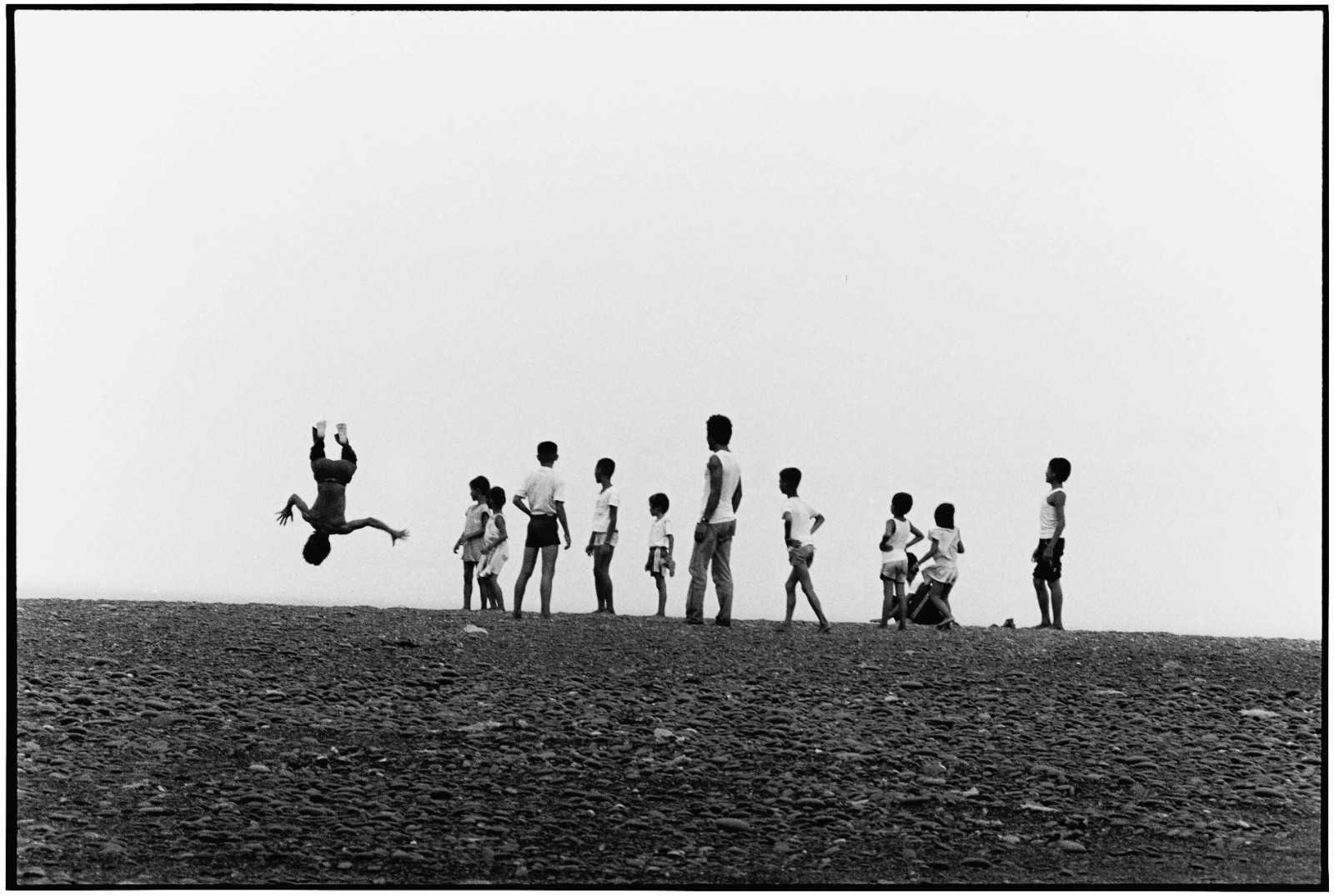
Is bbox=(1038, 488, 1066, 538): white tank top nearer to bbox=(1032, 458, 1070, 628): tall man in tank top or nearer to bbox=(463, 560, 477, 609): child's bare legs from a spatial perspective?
bbox=(1032, 458, 1070, 628): tall man in tank top

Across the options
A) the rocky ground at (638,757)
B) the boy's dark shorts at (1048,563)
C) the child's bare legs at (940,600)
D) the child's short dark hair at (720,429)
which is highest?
the child's short dark hair at (720,429)

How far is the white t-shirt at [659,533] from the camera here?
47.5 ft

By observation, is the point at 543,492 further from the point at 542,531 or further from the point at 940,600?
the point at 940,600

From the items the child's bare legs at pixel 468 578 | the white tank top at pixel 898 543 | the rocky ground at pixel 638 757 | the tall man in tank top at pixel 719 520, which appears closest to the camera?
the rocky ground at pixel 638 757

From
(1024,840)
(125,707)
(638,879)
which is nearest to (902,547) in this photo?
(1024,840)

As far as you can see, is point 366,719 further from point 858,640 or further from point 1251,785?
point 1251,785

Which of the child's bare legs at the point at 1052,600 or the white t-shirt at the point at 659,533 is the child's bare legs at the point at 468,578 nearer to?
the white t-shirt at the point at 659,533

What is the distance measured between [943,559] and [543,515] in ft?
12.9

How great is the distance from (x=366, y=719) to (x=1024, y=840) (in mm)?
4501

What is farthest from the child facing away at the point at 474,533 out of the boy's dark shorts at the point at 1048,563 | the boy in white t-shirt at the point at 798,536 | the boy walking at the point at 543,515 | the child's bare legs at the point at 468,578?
the boy's dark shorts at the point at 1048,563

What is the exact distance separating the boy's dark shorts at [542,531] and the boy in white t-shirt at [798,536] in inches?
82.0

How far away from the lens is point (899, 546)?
43.4 feet

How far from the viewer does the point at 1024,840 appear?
8672 mm

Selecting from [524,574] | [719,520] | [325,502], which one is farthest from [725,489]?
[325,502]
